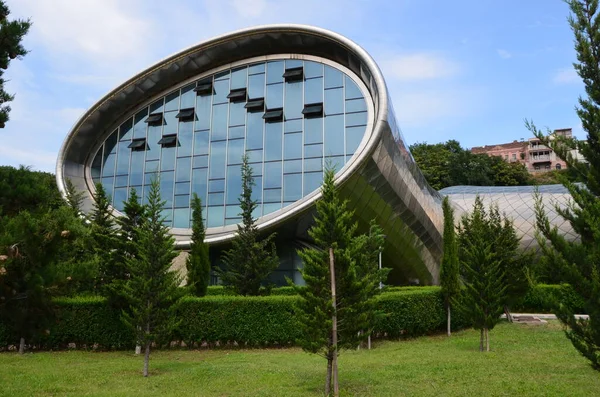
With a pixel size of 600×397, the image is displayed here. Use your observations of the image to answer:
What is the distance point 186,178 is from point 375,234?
14.6 m

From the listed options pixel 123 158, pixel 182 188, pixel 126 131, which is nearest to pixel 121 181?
pixel 123 158

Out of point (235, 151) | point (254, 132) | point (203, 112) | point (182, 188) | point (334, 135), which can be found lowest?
point (182, 188)

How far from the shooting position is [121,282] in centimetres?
1569

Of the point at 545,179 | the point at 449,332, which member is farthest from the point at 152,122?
the point at 545,179

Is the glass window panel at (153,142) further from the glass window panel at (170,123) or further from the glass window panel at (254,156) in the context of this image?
the glass window panel at (254,156)

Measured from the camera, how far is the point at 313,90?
27.1 meters

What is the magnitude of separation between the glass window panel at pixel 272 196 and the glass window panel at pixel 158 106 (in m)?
9.34

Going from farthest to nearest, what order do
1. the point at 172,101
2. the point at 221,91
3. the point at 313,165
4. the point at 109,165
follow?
the point at 109,165
the point at 172,101
the point at 221,91
the point at 313,165

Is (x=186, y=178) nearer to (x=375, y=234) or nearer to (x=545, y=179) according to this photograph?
(x=375, y=234)

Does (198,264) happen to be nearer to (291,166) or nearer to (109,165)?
(291,166)

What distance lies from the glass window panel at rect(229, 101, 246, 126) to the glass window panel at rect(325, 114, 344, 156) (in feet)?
16.0

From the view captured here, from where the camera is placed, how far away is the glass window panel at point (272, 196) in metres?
25.5

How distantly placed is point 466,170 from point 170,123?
Result: 43.8 meters

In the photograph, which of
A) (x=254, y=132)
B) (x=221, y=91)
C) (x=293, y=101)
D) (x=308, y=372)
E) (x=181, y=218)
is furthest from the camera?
(x=221, y=91)
